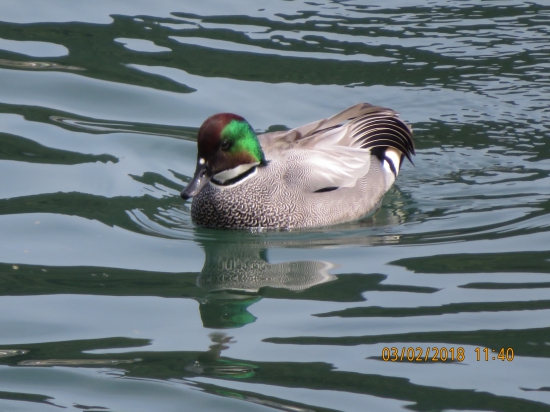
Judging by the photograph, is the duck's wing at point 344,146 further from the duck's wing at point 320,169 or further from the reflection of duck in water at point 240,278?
the reflection of duck in water at point 240,278

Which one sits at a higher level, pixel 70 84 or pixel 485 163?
pixel 70 84

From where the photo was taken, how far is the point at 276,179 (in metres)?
7.83

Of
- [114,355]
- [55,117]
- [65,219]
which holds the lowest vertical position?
[114,355]

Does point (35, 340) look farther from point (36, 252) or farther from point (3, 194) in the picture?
point (3, 194)

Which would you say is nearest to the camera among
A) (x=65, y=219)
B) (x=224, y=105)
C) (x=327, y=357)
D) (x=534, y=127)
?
(x=327, y=357)

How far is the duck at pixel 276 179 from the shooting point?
750 cm

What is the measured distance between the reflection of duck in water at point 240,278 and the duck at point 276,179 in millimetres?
470

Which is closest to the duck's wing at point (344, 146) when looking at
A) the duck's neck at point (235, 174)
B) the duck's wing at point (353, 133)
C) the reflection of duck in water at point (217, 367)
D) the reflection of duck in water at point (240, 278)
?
the duck's wing at point (353, 133)

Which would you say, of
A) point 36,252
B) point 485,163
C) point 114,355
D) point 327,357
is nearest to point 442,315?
point 327,357

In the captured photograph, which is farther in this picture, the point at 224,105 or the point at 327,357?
the point at 224,105

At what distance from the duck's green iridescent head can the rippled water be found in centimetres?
48

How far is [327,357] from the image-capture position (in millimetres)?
5184

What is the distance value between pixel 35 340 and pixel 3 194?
9.13 feet
